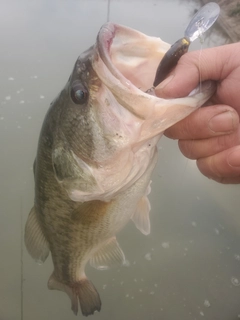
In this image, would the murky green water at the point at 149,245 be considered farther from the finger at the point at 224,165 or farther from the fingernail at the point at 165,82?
the fingernail at the point at 165,82

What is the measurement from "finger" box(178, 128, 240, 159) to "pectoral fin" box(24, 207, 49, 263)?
58 centimetres

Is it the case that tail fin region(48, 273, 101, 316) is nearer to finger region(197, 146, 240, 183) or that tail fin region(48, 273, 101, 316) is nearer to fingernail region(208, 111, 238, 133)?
finger region(197, 146, 240, 183)

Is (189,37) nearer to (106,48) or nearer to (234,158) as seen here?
(106,48)

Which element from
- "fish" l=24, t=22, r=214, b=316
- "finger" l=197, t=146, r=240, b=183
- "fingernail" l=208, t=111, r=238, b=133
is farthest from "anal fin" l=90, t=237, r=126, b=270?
"fingernail" l=208, t=111, r=238, b=133

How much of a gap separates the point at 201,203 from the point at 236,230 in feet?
0.89

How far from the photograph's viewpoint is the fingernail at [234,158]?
91cm

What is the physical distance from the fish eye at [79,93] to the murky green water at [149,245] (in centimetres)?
138

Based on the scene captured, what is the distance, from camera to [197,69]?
0.85m

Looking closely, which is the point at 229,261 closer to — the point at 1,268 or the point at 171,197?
the point at 171,197

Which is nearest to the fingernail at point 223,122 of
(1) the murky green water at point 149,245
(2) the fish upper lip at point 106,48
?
(2) the fish upper lip at point 106,48

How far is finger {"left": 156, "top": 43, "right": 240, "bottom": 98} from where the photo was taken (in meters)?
0.81

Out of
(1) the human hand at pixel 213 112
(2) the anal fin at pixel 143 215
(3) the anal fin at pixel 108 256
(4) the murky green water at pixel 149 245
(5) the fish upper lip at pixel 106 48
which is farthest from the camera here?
(4) the murky green water at pixel 149 245

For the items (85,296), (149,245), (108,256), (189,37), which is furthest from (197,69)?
(149,245)

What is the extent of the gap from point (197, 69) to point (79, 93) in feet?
0.98
